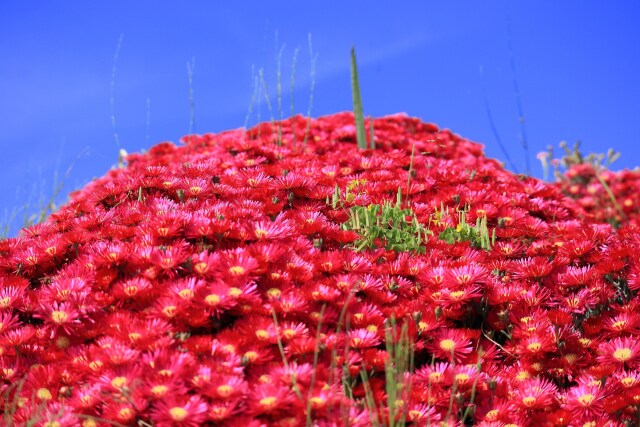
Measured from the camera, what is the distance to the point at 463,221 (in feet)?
13.8

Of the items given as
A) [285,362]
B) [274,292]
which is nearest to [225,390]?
[285,362]

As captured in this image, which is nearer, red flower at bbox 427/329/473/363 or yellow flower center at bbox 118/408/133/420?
yellow flower center at bbox 118/408/133/420

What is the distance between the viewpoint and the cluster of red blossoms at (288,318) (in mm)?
2477

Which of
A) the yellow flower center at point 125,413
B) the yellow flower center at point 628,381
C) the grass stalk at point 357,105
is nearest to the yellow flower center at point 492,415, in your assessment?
the yellow flower center at point 628,381

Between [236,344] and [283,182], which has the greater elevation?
[283,182]

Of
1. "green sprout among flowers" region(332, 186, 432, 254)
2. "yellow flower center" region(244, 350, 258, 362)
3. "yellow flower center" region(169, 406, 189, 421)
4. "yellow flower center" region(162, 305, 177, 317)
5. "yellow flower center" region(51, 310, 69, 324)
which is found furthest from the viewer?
"green sprout among flowers" region(332, 186, 432, 254)

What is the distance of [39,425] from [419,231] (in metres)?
2.12

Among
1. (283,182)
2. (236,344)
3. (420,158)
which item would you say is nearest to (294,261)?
(236,344)

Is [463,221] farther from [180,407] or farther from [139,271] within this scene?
[180,407]

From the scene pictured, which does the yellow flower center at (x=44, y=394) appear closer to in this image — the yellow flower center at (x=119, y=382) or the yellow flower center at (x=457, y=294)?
the yellow flower center at (x=119, y=382)

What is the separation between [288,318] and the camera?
2830 millimetres

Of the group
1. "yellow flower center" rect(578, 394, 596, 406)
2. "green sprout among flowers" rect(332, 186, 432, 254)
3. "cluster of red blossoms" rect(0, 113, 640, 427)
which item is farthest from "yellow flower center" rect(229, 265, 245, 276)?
"yellow flower center" rect(578, 394, 596, 406)

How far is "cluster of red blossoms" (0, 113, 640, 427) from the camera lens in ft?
8.13

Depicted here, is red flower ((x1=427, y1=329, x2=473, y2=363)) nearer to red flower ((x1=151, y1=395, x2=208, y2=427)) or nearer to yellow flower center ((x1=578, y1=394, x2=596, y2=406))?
yellow flower center ((x1=578, y1=394, x2=596, y2=406))
